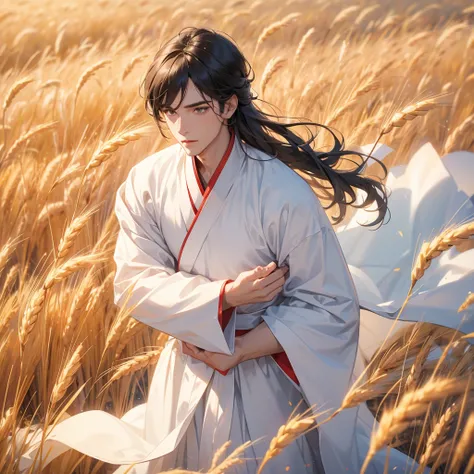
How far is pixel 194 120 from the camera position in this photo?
99cm

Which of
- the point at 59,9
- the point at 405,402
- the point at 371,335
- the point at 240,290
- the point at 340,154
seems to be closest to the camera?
the point at 405,402

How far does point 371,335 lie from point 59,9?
1123 millimetres

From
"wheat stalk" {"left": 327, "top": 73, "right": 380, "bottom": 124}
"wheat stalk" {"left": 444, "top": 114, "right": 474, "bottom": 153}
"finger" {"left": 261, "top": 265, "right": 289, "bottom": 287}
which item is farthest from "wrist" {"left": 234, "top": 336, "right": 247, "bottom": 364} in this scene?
"wheat stalk" {"left": 444, "top": 114, "right": 474, "bottom": 153}

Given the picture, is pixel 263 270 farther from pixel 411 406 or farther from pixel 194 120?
pixel 411 406

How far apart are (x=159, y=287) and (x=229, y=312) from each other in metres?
0.11

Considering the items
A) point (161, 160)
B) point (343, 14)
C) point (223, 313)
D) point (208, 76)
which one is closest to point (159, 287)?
point (223, 313)

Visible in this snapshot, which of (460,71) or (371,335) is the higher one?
(460,71)

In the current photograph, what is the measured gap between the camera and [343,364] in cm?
108

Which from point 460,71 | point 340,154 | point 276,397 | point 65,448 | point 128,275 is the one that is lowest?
point 65,448

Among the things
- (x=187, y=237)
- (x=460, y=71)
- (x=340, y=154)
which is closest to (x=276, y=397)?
(x=187, y=237)

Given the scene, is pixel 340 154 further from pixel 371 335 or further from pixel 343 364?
pixel 371 335

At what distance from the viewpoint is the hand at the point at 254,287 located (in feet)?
3.28

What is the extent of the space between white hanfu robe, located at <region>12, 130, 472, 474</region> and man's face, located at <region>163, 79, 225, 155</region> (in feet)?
0.18

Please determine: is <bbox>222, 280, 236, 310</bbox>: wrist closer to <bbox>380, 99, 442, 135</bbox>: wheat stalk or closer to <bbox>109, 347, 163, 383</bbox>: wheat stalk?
<bbox>109, 347, 163, 383</bbox>: wheat stalk
